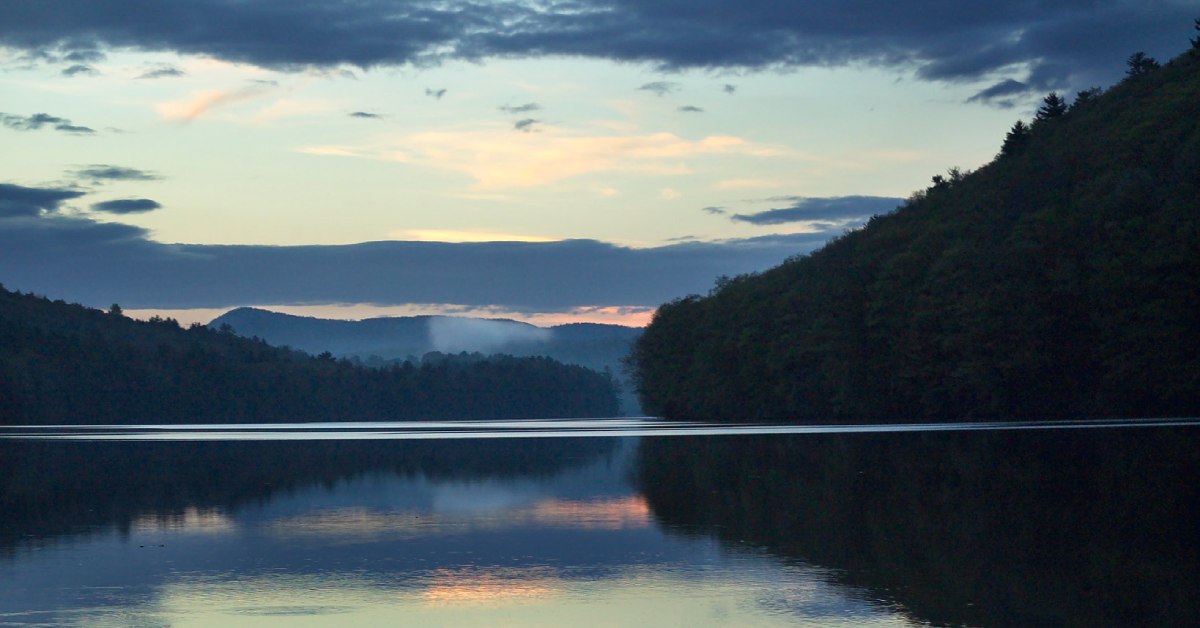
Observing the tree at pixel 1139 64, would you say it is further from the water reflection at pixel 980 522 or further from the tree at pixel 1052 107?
the water reflection at pixel 980 522

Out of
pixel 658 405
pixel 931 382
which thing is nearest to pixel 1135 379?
pixel 931 382

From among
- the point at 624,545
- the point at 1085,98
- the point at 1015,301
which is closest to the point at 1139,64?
the point at 1085,98

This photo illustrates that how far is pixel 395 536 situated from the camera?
21516mm

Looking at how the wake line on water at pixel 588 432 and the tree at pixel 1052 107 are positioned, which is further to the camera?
the tree at pixel 1052 107

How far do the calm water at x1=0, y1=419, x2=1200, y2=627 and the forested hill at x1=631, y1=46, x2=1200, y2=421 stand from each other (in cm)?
3942

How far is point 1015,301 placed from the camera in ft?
282

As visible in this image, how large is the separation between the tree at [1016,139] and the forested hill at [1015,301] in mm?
3206

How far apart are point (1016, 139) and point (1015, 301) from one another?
64819 millimetres

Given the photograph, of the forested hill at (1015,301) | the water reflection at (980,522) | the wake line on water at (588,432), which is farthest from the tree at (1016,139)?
the water reflection at (980,522)

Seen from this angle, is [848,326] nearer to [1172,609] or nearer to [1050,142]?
[1050,142]

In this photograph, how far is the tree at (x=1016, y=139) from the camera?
144 metres

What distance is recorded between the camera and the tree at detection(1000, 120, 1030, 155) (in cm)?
14400

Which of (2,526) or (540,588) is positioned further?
(2,526)

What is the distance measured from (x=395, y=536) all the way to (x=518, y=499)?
7675 millimetres
